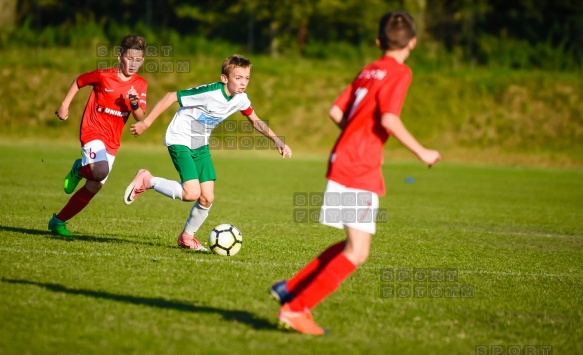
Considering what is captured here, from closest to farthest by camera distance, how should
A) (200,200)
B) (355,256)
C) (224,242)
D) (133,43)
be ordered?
1. (355,256)
2. (224,242)
3. (200,200)
4. (133,43)

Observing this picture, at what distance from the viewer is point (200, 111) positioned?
7.72 meters

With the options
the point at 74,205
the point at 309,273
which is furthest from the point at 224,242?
the point at 309,273

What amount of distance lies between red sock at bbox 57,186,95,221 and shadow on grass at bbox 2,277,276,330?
247cm

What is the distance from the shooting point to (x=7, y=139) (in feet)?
A: 91.3

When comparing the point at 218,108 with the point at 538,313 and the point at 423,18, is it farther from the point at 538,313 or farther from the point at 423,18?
the point at 423,18

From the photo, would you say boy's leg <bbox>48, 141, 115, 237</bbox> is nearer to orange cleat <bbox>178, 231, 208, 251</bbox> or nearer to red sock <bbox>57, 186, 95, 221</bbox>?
red sock <bbox>57, 186, 95, 221</bbox>

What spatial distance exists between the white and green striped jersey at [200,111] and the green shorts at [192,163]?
63 millimetres

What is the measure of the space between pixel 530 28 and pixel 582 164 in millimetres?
10006

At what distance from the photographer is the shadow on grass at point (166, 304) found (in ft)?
16.1

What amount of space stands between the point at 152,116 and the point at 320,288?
10.5 feet

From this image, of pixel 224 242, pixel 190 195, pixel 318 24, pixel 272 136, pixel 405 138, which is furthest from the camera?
pixel 318 24

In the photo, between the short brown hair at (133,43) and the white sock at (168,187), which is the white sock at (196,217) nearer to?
the white sock at (168,187)

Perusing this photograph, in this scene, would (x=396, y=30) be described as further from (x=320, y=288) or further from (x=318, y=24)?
(x=318, y=24)

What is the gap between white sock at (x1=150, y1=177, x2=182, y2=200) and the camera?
7699 millimetres
